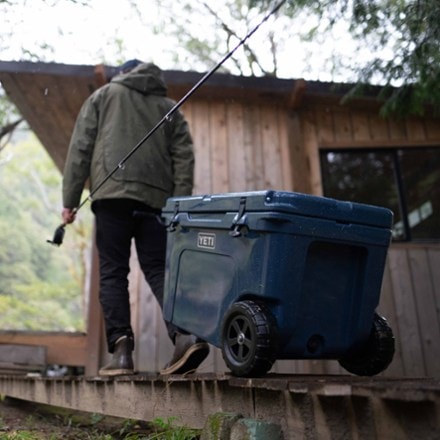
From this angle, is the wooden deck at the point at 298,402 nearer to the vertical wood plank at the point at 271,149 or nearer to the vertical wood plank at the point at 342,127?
the vertical wood plank at the point at 271,149

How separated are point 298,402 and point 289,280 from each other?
452 millimetres

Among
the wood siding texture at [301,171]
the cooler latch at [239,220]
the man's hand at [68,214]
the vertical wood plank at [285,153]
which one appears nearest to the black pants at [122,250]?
the man's hand at [68,214]

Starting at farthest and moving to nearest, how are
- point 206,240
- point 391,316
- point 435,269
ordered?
1. point 435,269
2. point 391,316
3. point 206,240

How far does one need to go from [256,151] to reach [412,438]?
395 cm

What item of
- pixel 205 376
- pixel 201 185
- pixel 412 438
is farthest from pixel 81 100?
pixel 412 438

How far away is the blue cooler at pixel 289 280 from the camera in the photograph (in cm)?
176

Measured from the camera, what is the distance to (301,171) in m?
4.80

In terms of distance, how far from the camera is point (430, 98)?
3.69 m

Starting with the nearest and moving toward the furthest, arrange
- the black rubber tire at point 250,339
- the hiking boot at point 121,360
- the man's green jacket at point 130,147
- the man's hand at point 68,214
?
the black rubber tire at point 250,339, the hiking boot at point 121,360, the man's green jacket at point 130,147, the man's hand at point 68,214

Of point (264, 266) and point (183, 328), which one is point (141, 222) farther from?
point (264, 266)

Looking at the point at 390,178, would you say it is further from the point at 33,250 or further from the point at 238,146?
the point at 33,250

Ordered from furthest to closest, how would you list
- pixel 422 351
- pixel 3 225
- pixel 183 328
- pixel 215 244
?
pixel 3 225, pixel 422 351, pixel 183 328, pixel 215 244

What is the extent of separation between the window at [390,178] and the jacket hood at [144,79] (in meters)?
2.31

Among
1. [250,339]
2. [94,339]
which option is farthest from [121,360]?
[94,339]
